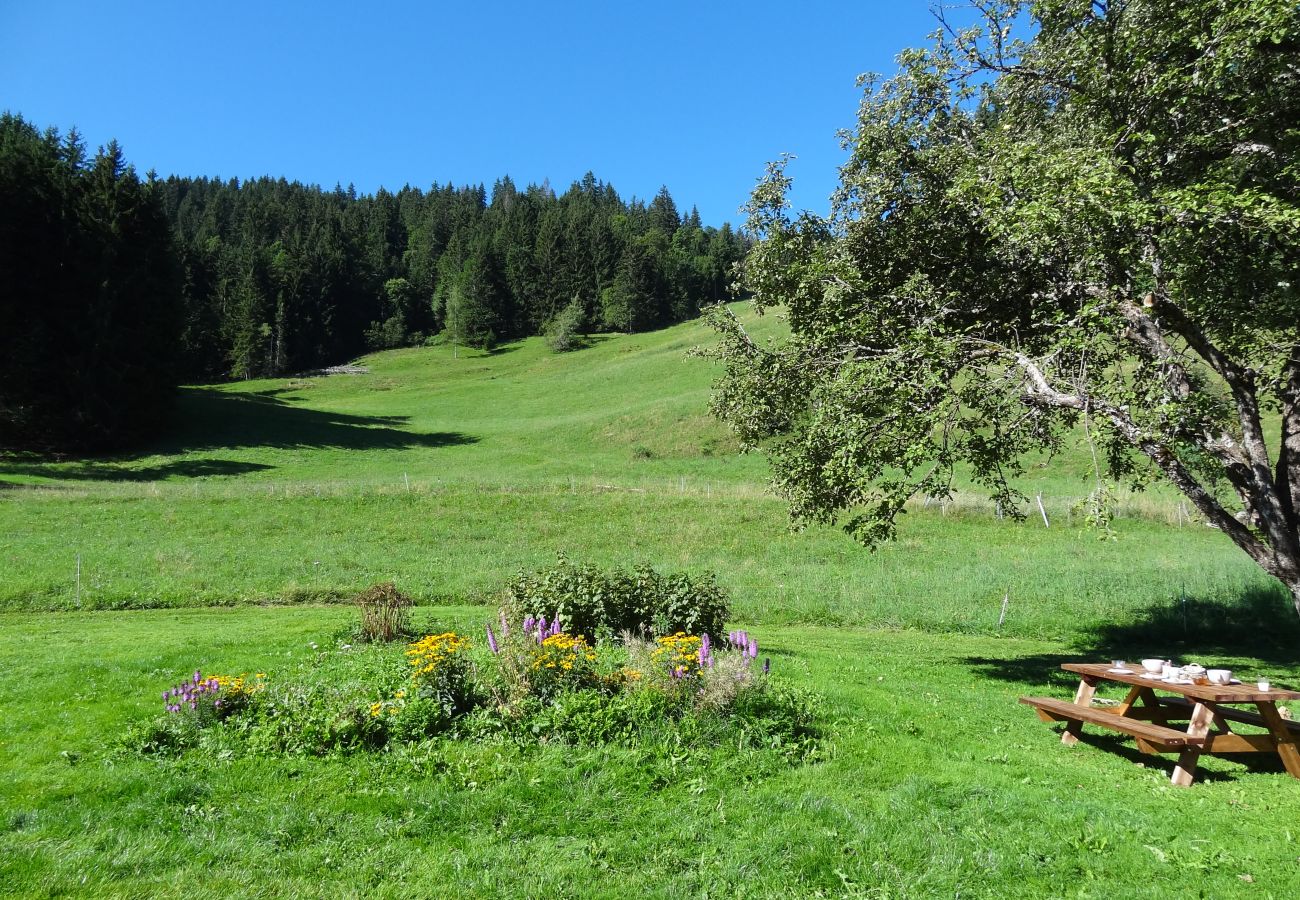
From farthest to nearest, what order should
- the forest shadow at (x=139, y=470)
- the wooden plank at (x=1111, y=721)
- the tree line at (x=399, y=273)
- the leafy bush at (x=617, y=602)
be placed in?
the tree line at (x=399, y=273)
the forest shadow at (x=139, y=470)
the leafy bush at (x=617, y=602)
the wooden plank at (x=1111, y=721)

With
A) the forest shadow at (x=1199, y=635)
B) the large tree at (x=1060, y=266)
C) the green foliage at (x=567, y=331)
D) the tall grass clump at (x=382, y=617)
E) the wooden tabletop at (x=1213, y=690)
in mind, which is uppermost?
the green foliage at (x=567, y=331)

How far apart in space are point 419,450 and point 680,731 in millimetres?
52845

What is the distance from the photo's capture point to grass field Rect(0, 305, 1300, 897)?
20.0 ft

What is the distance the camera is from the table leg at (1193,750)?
8109mm

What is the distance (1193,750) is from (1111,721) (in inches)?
33.8

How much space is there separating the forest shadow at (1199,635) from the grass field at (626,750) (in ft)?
0.44

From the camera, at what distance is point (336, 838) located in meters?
6.46

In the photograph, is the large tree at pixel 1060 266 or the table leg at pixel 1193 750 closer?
the table leg at pixel 1193 750

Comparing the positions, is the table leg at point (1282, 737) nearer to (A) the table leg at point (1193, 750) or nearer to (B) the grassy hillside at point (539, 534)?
(A) the table leg at point (1193, 750)

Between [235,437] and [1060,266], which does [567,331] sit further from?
[1060,266]

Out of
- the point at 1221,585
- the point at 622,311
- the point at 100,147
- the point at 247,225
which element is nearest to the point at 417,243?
the point at 247,225

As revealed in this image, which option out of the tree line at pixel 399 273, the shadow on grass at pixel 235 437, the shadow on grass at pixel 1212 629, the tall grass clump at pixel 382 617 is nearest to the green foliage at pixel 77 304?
the shadow on grass at pixel 235 437

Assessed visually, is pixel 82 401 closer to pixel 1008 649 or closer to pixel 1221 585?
pixel 1008 649

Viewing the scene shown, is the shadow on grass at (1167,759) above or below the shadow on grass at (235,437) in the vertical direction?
below
